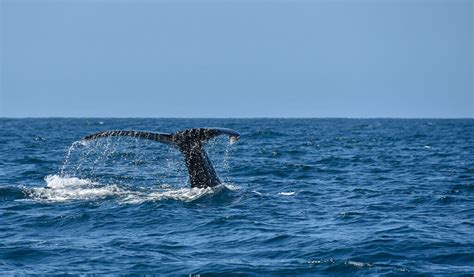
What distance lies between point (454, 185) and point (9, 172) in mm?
11779

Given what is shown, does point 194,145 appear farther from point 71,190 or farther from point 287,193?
point 71,190

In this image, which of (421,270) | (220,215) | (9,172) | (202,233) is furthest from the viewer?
(9,172)

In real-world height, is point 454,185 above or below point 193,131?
below

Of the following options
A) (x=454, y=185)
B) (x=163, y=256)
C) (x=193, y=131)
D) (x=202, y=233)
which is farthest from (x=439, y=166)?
(x=163, y=256)

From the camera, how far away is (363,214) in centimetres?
1482

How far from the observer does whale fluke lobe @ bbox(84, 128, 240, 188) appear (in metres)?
15.5

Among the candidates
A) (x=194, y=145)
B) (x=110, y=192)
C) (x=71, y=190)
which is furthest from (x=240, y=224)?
(x=71, y=190)

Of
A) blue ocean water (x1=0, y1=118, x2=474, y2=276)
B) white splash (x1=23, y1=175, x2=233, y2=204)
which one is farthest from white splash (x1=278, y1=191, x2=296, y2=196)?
white splash (x1=23, y1=175, x2=233, y2=204)

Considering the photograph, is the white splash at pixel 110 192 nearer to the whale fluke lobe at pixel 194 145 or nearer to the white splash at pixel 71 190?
the white splash at pixel 71 190

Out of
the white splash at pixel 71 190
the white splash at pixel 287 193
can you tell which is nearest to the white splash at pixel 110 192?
the white splash at pixel 71 190

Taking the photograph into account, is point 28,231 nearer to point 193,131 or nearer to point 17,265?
point 17,265

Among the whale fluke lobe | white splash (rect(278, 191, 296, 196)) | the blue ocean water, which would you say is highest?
the whale fluke lobe

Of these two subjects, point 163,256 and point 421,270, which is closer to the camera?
point 421,270

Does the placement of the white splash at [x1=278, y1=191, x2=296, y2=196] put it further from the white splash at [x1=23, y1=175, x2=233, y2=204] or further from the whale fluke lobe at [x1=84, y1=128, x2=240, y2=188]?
the whale fluke lobe at [x1=84, y1=128, x2=240, y2=188]
